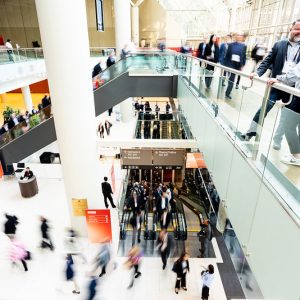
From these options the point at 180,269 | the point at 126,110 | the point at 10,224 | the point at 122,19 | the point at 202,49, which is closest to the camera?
the point at 180,269

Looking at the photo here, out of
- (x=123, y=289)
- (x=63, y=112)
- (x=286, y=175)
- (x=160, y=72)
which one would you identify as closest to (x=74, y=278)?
(x=123, y=289)

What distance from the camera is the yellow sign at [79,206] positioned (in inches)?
320

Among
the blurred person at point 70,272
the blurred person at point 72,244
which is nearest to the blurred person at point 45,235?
the blurred person at point 72,244

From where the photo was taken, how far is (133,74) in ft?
36.8

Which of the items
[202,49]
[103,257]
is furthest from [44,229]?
[202,49]

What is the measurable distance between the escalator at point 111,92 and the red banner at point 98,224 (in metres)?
4.35

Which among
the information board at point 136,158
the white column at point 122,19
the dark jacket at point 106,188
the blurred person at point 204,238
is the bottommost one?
the blurred person at point 204,238

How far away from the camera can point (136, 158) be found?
10781 millimetres

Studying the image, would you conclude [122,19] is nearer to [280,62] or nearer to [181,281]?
[280,62]

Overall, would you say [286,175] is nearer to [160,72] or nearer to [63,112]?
[63,112]

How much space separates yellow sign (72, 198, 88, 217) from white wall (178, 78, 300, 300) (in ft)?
14.4

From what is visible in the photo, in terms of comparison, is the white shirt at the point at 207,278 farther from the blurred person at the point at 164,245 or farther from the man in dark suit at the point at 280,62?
the man in dark suit at the point at 280,62

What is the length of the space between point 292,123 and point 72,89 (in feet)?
17.7

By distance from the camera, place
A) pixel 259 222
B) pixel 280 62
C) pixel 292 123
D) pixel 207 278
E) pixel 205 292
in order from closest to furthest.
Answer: pixel 292 123 → pixel 259 222 → pixel 280 62 → pixel 207 278 → pixel 205 292
